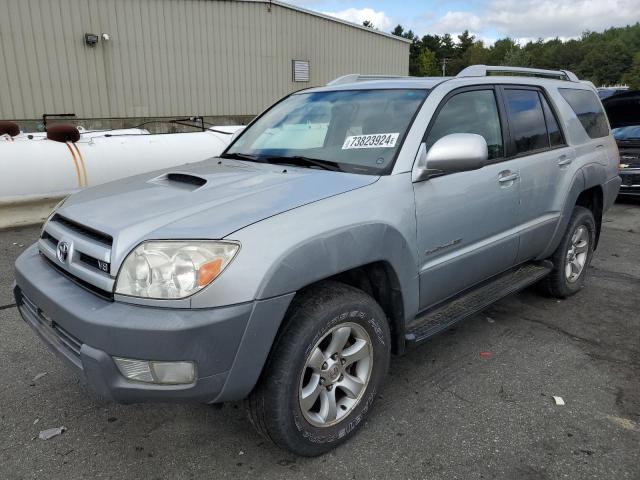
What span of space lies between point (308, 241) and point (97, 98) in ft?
44.0

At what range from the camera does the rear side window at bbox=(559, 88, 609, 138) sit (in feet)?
14.4

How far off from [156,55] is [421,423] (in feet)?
46.2

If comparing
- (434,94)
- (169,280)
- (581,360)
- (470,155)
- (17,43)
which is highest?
(17,43)

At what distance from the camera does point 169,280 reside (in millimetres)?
2029

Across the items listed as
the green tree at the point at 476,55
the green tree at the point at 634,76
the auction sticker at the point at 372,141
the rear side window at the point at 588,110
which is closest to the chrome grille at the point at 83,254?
the auction sticker at the point at 372,141

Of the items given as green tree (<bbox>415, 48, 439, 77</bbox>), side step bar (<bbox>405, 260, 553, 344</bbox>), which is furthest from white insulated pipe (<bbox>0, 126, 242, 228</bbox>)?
green tree (<bbox>415, 48, 439, 77</bbox>)

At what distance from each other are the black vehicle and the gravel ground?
6.11 m

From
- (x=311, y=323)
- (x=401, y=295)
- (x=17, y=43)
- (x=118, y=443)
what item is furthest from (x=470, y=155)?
(x=17, y=43)

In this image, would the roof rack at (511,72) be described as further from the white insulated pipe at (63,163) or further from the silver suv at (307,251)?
the white insulated pipe at (63,163)

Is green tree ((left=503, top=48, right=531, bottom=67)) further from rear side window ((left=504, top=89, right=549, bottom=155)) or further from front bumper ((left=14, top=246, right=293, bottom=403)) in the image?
front bumper ((left=14, top=246, right=293, bottom=403))

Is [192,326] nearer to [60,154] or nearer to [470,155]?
[470,155]

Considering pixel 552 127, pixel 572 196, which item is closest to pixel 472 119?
pixel 552 127

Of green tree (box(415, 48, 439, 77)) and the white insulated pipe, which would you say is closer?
the white insulated pipe

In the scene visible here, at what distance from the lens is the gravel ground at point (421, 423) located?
94.9 inches
